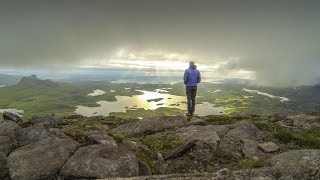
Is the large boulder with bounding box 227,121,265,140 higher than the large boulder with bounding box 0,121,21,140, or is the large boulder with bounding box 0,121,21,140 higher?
the large boulder with bounding box 0,121,21,140

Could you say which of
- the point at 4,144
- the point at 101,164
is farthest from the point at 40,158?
the point at 4,144

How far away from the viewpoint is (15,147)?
19.1 metres

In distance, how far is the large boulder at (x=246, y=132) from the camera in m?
23.3

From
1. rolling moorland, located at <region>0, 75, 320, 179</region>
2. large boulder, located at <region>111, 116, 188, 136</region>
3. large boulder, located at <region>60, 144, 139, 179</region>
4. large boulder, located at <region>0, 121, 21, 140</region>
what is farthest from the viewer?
large boulder, located at <region>111, 116, 188, 136</region>

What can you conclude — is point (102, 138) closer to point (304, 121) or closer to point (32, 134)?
point (32, 134)

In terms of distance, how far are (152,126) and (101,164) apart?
1384cm

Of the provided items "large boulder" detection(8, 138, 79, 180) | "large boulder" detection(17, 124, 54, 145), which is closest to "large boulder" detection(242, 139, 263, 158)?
"large boulder" detection(8, 138, 79, 180)

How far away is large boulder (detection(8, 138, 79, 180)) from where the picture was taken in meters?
15.4

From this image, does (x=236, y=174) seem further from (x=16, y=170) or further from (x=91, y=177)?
(x=16, y=170)

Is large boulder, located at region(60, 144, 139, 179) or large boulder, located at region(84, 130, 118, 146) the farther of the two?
large boulder, located at region(84, 130, 118, 146)

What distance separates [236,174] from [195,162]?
6.89 metres

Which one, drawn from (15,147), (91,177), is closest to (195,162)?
(91,177)

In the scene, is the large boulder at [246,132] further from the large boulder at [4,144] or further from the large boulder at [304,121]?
the large boulder at [4,144]

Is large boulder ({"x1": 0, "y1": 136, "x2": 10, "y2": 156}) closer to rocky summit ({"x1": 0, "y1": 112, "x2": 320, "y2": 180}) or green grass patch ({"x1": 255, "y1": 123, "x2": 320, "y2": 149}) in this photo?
rocky summit ({"x1": 0, "y1": 112, "x2": 320, "y2": 180})
